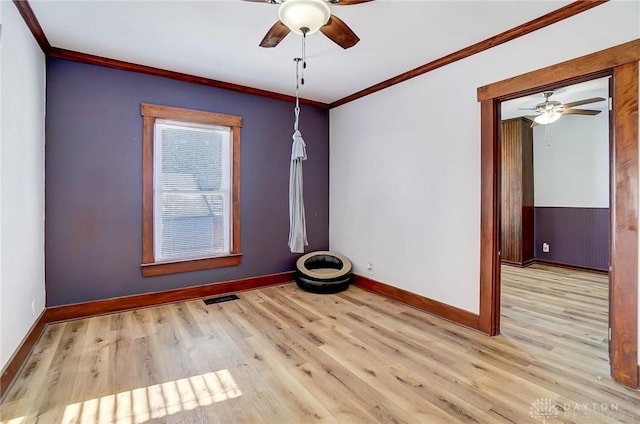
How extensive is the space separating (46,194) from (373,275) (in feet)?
11.8

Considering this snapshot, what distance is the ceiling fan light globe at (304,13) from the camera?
6.09 ft

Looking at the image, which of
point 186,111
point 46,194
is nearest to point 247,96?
point 186,111

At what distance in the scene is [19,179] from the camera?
7.48 feet

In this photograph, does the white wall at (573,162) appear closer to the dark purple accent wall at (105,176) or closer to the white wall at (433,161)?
the white wall at (433,161)

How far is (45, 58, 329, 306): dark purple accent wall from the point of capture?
9.99 feet

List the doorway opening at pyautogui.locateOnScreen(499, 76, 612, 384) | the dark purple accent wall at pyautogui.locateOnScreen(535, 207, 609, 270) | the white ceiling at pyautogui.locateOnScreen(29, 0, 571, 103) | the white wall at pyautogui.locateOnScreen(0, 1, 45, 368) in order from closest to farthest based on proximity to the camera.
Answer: the white wall at pyautogui.locateOnScreen(0, 1, 45, 368) → the white ceiling at pyautogui.locateOnScreen(29, 0, 571, 103) → the doorway opening at pyautogui.locateOnScreen(499, 76, 612, 384) → the dark purple accent wall at pyautogui.locateOnScreen(535, 207, 609, 270)

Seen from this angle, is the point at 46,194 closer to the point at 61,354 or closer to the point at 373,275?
the point at 61,354

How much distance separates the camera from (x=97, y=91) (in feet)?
10.5

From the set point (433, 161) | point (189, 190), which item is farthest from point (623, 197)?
point (189, 190)

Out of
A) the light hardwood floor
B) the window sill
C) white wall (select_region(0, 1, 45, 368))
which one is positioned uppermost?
A: white wall (select_region(0, 1, 45, 368))

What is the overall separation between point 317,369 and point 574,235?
541cm

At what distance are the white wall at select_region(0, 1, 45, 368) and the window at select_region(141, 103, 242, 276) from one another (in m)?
0.87

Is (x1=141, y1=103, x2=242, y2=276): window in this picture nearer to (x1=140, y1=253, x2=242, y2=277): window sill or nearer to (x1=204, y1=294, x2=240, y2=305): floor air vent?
(x1=140, y1=253, x2=242, y2=277): window sill

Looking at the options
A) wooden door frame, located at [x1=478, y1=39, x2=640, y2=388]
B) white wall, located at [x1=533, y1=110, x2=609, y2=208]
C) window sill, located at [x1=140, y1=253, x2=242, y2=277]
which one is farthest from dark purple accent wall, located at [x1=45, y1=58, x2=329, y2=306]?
white wall, located at [x1=533, y1=110, x2=609, y2=208]
